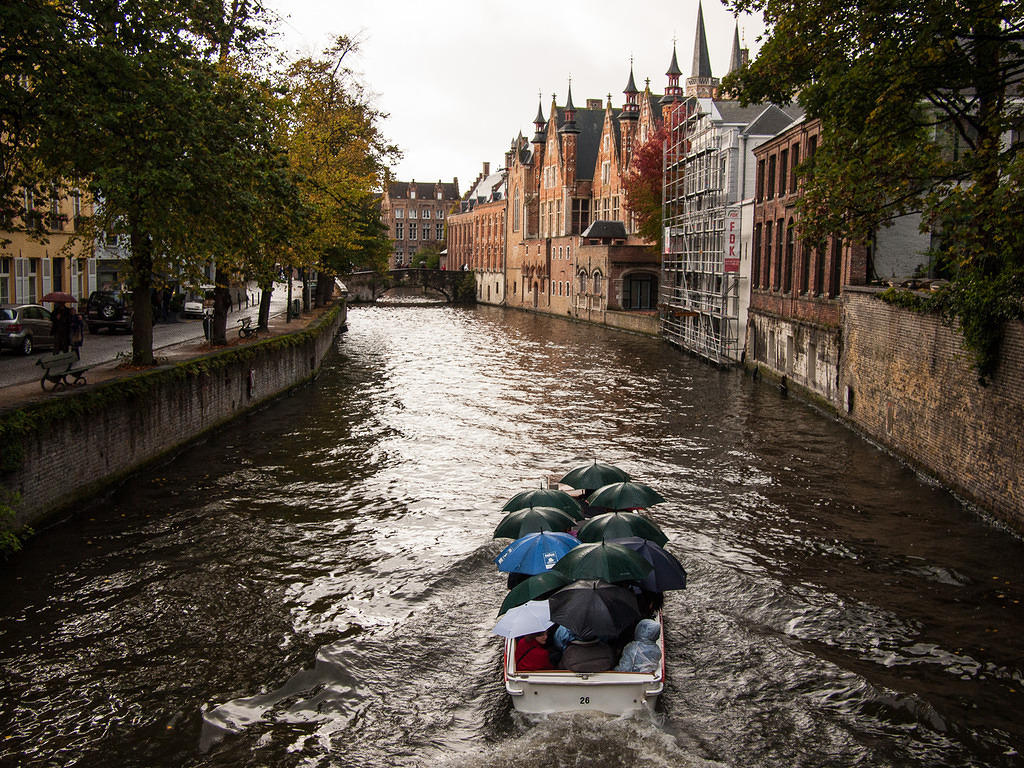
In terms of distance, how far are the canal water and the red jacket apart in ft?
1.65

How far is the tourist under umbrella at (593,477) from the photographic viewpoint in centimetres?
1477

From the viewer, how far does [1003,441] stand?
1506 cm

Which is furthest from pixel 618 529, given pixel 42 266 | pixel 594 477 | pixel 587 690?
pixel 42 266

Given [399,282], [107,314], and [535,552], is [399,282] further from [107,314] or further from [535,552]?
[535,552]

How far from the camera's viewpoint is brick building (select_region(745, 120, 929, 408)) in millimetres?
26281

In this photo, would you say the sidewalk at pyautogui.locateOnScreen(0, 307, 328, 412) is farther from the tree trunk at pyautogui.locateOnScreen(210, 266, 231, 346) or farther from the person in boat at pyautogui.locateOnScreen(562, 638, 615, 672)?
the person in boat at pyautogui.locateOnScreen(562, 638, 615, 672)

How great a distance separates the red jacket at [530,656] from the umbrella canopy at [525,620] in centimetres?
24

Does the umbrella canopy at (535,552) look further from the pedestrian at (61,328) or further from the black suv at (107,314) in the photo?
the black suv at (107,314)

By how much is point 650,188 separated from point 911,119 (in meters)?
45.7

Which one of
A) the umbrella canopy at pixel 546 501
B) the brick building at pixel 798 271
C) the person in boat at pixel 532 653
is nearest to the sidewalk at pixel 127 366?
the umbrella canopy at pixel 546 501

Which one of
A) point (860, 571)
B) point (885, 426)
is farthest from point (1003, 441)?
point (885, 426)

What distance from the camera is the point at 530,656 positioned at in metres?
9.41

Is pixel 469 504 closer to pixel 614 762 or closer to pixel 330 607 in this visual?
pixel 330 607

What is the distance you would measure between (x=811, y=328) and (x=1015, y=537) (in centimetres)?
1434
